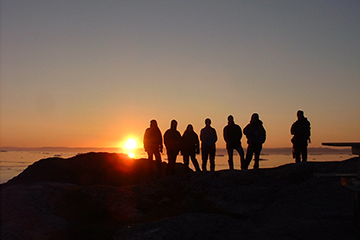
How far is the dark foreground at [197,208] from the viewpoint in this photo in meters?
7.63

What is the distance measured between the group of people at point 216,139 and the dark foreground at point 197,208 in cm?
150

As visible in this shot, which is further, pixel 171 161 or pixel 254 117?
pixel 171 161

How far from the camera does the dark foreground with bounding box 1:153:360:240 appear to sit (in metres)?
7.63

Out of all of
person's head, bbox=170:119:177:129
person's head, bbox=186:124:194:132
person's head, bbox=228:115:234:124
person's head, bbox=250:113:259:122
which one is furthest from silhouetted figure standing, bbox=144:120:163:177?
person's head, bbox=250:113:259:122

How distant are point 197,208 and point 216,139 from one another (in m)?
4.90

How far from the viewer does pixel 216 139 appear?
1424 centimetres

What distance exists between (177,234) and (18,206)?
3.91m

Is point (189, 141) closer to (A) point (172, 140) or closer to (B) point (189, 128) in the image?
(B) point (189, 128)

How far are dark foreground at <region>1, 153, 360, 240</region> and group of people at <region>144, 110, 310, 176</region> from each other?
1.50m

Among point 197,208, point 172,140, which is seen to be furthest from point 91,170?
point 197,208

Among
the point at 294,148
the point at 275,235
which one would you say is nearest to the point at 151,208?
the point at 275,235

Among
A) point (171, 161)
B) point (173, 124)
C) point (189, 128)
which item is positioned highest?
point (173, 124)

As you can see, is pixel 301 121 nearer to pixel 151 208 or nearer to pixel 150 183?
pixel 150 183

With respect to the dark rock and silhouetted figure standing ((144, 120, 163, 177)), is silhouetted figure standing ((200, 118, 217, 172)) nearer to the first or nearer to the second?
silhouetted figure standing ((144, 120, 163, 177))
